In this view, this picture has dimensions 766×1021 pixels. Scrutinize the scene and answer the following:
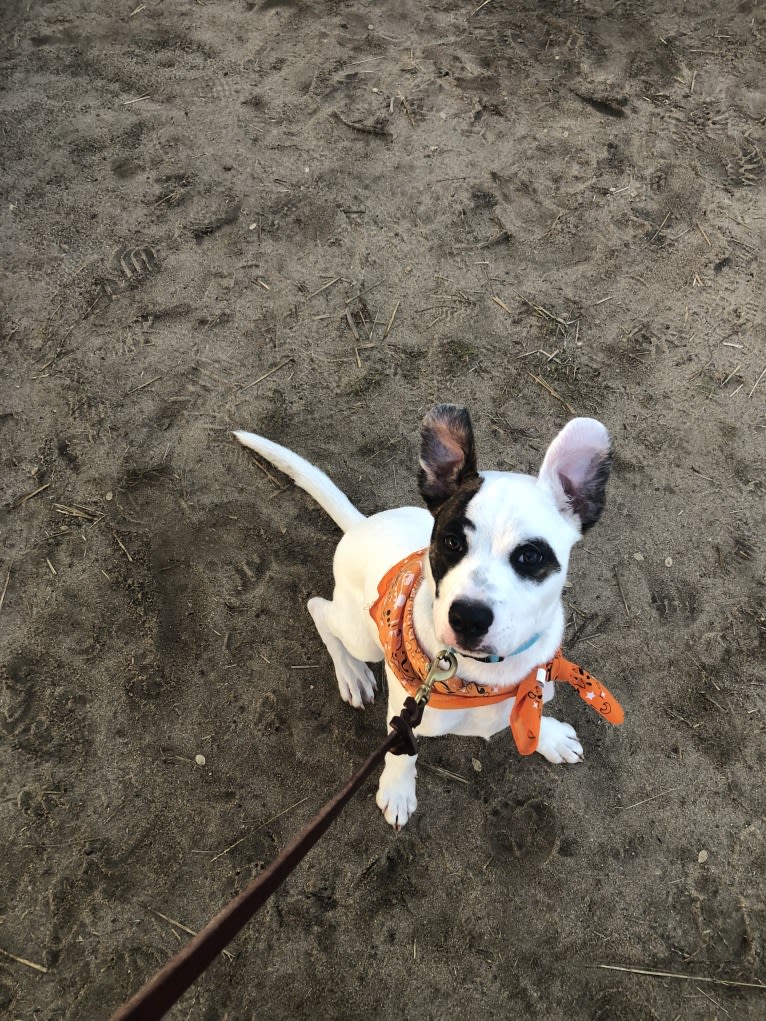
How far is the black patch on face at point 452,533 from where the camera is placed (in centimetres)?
202

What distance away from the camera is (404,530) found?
8.69ft

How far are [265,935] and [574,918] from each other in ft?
4.25

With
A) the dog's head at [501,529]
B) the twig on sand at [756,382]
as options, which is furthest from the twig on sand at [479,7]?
the dog's head at [501,529]

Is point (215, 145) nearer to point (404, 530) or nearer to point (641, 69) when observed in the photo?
point (641, 69)

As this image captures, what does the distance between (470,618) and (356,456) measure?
6.88 ft

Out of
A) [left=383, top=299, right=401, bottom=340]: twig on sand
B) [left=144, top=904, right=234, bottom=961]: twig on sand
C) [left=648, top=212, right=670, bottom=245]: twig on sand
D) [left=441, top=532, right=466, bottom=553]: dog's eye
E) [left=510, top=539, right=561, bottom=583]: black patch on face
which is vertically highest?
[left=441, top=532, right=466, bottom=553]: dog's eye

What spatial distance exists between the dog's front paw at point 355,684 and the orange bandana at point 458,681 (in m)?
0.90

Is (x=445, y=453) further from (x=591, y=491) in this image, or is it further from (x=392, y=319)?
(x=392, y=319)

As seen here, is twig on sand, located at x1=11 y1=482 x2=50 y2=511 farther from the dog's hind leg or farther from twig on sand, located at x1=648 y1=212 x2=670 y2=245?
twig on sand, located at x1=648 y1=212 x2=670 y2=245

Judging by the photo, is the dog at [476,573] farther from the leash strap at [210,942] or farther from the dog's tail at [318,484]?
the leash strap at [210,942]

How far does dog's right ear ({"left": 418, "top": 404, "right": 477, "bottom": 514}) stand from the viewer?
215 cm

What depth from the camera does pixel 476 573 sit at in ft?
6.31

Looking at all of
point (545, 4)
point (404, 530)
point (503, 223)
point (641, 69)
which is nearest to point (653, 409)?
point (503, 223)

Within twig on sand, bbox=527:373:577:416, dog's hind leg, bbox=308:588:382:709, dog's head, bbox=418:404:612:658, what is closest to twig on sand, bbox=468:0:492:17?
twig on sand, bbox=527:373:577:416
